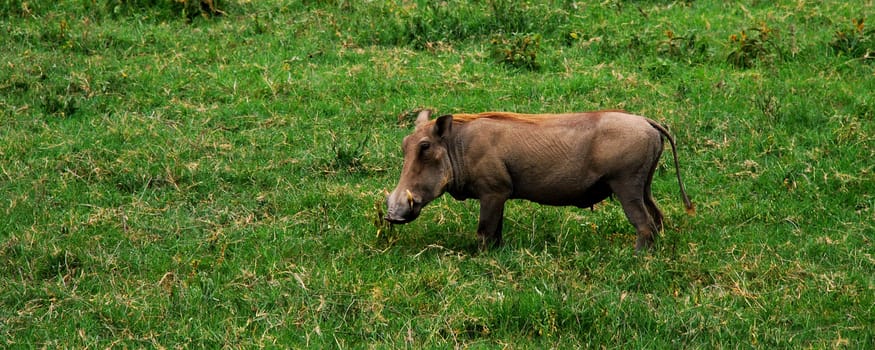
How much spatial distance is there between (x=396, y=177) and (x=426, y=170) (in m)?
1.54

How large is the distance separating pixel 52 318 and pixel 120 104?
418 centimetres

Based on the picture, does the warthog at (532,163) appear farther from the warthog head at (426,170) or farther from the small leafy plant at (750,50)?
the small leafy plant at (750,50)

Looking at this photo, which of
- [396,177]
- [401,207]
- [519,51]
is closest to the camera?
[401,207]

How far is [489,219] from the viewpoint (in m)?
7.66

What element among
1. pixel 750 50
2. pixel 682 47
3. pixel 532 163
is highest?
pixel 532 163

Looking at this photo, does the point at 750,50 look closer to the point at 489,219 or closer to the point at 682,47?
the point at 682,47

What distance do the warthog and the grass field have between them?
306 millimetres

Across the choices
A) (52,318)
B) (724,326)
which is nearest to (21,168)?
(52,318)

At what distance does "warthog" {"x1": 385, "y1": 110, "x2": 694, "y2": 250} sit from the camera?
7512mm

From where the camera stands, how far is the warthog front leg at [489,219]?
7.66m

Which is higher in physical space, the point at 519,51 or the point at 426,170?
the point at 426,170

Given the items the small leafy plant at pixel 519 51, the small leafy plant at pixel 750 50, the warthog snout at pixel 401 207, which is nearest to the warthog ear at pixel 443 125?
the warthog snout at pixel 401 207

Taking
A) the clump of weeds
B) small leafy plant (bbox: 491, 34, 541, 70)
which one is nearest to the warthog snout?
small leafy plant (bbox: 491, 34, 541, 70)

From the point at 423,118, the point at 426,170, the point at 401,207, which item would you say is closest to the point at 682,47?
the point at 423,118
